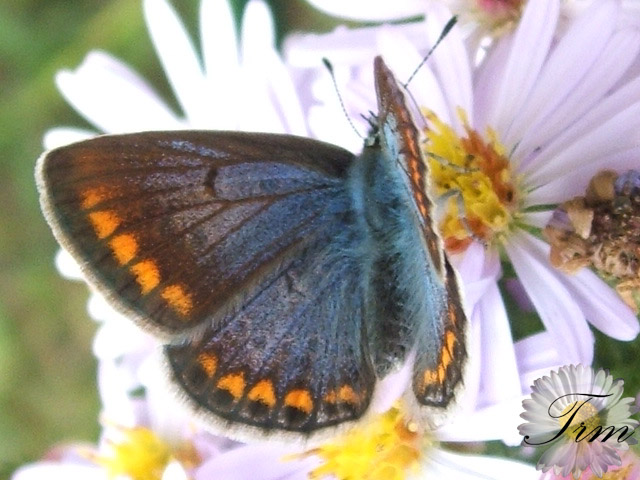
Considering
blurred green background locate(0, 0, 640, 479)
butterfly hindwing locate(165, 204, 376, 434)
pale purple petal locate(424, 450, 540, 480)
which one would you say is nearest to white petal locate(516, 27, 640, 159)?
butterfly hindwing locate(165, 204, 376, 434)

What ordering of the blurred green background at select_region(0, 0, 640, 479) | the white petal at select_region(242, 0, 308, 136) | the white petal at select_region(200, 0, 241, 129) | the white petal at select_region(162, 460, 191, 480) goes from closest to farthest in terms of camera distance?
the white petal at select_region(162, 460, 191, 480) → the white petal at select_region(242, 0, 308, 136) → the white petal at select_region(200, 0, 241, 129) → the blurred green background at select_region(0, 0, 640, 479)

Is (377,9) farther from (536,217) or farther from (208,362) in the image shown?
(208,362)

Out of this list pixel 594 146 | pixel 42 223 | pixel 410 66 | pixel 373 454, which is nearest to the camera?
pixel 594 146

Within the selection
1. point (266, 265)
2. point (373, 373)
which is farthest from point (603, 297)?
point (266, 265)

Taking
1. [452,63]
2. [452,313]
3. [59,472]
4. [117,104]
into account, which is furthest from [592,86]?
[59,472]

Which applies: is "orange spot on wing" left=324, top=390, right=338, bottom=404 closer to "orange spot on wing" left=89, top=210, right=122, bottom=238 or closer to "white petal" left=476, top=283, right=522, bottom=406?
"white petal" left=476, top=283, right=522, bottom=406

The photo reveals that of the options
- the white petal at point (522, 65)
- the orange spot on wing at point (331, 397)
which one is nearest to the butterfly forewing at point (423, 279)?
the orange spot on wing at point (331, 397)
